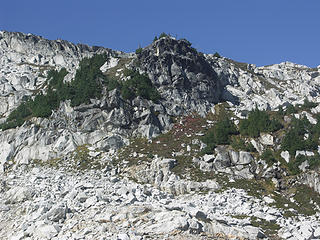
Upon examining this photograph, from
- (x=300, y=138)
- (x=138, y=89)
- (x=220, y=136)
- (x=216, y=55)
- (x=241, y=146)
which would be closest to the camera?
→ (x=300, y=138)

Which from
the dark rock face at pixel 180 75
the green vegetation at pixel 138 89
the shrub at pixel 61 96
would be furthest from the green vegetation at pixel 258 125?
the shrub at pixel 61 96

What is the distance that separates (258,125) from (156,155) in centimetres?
1723

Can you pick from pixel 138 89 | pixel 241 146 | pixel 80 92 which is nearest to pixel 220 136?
pixel 241 146

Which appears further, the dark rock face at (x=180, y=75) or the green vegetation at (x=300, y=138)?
the dark rock face at (x=180, y=75)

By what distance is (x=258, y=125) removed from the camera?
58.8 meters

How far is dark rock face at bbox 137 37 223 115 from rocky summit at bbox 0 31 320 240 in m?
0.28

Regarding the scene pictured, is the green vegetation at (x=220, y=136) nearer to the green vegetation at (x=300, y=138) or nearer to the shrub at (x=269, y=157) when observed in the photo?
the shrub at (x=269, y=157)

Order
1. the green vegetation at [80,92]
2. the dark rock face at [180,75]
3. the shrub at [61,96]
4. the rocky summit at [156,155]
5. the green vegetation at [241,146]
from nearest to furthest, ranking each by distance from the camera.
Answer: the rocky summit at [156,155] < the green vegetation at [241,146] < the shrub at [61,96] < the green vegetation at [80,92] < the dark rock face at [180,75]

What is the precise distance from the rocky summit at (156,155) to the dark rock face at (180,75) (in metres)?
0.28

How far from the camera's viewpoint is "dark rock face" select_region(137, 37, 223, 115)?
77.4m

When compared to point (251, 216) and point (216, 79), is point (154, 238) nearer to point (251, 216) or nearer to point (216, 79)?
point (251, 216)

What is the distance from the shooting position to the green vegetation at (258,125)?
57938 millimetres

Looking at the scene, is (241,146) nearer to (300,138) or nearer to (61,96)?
(300,138)

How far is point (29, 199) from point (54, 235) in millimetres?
15623
